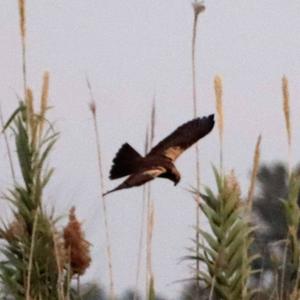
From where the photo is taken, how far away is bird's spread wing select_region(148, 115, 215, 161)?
3.92 metres

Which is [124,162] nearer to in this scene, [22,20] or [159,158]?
[159,158]

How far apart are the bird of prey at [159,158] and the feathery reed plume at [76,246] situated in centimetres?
28

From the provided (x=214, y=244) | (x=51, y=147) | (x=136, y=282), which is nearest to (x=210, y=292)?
(x=214, y=244)

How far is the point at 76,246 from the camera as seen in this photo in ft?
13.3

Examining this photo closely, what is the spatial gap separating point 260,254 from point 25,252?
0.78 metres

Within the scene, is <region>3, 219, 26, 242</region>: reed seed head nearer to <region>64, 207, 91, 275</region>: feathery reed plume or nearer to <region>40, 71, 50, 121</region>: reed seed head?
<region>64, 207, 91, 275</region>: feathery reed plume

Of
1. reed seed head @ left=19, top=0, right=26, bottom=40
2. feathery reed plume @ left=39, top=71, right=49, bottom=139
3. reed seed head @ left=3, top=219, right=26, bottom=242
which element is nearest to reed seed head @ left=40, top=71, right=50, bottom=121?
feathery reed plume @ left=39, top=71, right=49, bottom=139

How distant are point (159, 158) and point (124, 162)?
146 millimetres

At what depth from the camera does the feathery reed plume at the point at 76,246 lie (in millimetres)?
4043

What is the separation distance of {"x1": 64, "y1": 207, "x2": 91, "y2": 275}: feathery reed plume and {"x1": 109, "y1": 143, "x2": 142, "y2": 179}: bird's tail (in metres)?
0.28

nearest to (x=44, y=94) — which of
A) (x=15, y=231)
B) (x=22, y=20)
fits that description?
(x=22, y=20)

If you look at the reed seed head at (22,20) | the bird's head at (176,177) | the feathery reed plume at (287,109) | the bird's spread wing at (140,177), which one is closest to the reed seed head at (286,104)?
the feathery reed plume at (287,109)

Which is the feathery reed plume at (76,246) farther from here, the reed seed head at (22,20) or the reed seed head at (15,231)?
the reed seed head at (22,20)

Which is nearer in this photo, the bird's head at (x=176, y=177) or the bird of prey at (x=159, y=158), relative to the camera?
the bird of prey at (x=159, y=158)
